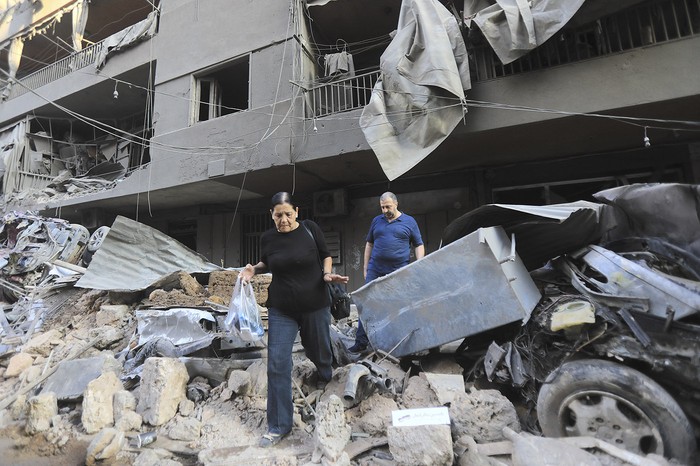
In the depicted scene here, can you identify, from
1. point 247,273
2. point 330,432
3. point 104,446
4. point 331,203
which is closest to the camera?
point 330,432

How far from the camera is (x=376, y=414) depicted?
2.82 metres

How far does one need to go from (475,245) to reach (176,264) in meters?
5.94

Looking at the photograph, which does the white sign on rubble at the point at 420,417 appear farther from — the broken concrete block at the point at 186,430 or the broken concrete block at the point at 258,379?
the broken concrete block at the point at 186,430

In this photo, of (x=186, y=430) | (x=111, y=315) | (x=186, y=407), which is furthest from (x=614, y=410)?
(x=111, y=315)

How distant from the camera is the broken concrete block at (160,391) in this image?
2973 millimetres

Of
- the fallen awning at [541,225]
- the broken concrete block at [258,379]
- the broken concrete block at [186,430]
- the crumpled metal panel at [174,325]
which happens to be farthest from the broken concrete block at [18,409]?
the fallen awning at [541,225]

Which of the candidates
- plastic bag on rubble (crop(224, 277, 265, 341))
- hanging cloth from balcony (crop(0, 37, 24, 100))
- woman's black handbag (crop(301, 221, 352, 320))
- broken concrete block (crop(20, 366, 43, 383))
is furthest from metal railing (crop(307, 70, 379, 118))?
hanging cloth from balcony (crop(0, 37, 24, 100))

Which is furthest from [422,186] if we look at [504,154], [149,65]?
[149,65]

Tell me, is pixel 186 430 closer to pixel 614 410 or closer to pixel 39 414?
pixel 39 414

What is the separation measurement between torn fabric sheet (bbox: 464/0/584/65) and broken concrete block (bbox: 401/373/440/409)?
4360mm

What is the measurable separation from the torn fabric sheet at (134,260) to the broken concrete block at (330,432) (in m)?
4.55

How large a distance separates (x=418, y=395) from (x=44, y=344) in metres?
5.11

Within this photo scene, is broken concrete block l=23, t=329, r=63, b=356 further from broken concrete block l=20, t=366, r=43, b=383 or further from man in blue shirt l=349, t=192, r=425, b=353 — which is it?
man in blue shirt l=349, t=192, r=425, b=353

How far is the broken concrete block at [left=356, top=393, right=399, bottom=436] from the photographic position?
2697 millimetres
